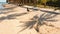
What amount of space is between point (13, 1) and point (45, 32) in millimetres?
23744

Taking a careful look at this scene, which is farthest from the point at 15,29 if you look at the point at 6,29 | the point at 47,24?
the point at 47,24

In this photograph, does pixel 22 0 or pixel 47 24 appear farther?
pixel 22 0

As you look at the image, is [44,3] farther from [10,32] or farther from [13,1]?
[10,32]

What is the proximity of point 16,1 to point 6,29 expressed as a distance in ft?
70.1

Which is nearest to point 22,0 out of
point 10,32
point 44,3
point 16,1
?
point 16,1

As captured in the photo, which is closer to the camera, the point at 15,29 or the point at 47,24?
the point at 15,29

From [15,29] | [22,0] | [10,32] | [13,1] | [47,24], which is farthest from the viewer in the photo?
[13,1]

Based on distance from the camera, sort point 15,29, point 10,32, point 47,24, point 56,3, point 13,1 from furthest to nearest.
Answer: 1. point 13,1
2. point 56,3
3. point 47,24
4. point 15,29
5. point 10,32

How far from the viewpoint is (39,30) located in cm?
1057

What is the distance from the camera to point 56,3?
23.4 m

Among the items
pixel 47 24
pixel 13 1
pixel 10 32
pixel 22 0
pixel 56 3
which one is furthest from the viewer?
pixel 13 1

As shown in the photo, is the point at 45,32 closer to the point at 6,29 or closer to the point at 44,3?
the point at 6,29

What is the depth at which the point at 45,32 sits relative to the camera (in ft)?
33.2

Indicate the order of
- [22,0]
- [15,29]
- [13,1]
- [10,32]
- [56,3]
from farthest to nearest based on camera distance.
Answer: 1. [13,1]
2. [22,0]
3. [56,3]
4. [15,29]
5. [10,32]
